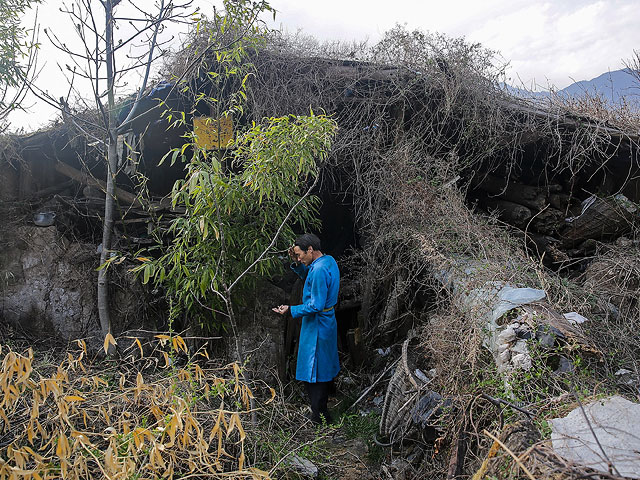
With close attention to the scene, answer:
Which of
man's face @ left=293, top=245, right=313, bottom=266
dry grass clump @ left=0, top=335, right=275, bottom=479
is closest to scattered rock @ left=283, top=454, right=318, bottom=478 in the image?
dry grass clump @ left=0, top=335, right=275, bottom=479

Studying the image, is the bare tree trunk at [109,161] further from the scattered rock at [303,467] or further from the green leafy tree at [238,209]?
the scattered rock at [303,467]

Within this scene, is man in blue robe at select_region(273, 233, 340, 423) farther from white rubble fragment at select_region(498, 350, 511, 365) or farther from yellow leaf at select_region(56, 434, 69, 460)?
yellow leaf at select_region(56, 434, 69, 460)

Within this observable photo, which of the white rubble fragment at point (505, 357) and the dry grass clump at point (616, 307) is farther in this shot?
the dry grass clump at point (616, 307)

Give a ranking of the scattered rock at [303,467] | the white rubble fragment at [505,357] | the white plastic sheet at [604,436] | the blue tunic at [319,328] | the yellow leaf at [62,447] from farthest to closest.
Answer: the blue tunic at [319,328] → the scattered rock at [303,467] → the white rubble fragment at [505,357] → the yellow leaf at [62,447] → the white plastic sheet at [604,436]

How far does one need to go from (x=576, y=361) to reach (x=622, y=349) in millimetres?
835

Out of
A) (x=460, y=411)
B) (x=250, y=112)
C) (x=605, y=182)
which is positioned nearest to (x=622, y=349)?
(x=460, y=411)

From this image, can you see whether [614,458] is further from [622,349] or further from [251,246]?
[251,246]

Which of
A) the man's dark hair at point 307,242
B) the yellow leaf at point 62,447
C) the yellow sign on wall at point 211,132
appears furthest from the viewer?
the yellow sign on wall at point 211,132

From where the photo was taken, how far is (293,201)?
14.6 feet

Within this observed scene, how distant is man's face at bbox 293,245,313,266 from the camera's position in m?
4.30

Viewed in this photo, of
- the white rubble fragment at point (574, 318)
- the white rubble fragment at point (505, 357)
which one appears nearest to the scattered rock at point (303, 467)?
the white rubble fragment at point (505, 357)

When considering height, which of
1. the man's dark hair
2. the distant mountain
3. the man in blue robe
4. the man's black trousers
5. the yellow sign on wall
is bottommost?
the man's black trousers

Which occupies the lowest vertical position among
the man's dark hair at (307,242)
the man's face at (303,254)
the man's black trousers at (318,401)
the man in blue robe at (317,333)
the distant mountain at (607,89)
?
the man's black trousers at (318,401)

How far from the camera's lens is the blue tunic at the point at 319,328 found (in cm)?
419
